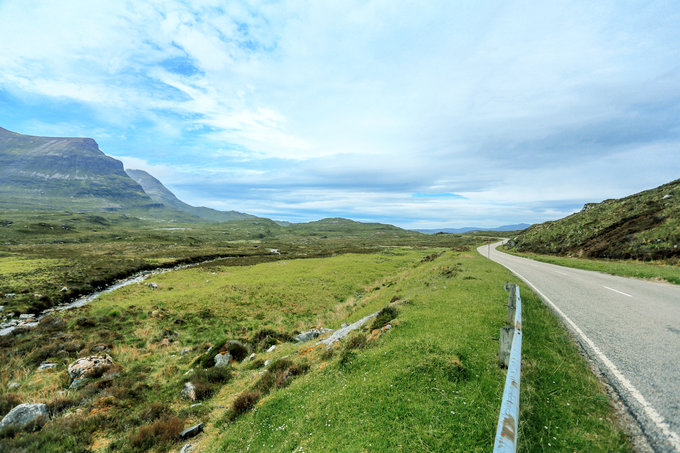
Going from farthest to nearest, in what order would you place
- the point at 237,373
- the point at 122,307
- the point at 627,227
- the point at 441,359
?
the point at 627,227 < the point at 122,307 < the point at 237,373 < the point at 441,359

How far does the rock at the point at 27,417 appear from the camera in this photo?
9.23 metres

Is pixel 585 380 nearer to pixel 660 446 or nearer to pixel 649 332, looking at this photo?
pixel 660 446

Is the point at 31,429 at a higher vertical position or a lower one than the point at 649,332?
lower

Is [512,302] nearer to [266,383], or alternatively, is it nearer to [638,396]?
[638,396]

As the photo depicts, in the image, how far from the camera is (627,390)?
612 centimetres

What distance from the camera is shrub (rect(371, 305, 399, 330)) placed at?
486 inches

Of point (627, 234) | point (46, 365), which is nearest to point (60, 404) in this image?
point (46, 365)

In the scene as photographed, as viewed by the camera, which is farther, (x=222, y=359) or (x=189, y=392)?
(x=222, y=359)

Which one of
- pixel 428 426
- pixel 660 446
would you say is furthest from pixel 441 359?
pixel 660 446

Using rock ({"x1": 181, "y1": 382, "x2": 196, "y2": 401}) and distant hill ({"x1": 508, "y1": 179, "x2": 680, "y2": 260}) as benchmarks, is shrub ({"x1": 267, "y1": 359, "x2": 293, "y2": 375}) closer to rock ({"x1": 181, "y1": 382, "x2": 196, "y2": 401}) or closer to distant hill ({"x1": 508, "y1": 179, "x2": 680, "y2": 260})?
rock ({"x1": 181, "y1": 382, "x2": 196, "y2": 401})

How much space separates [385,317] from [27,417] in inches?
567

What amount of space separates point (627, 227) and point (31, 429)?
206 feet

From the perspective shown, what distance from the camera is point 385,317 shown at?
13.0m

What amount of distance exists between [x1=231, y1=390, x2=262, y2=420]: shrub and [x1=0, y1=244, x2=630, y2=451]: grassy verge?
0.04 metres
